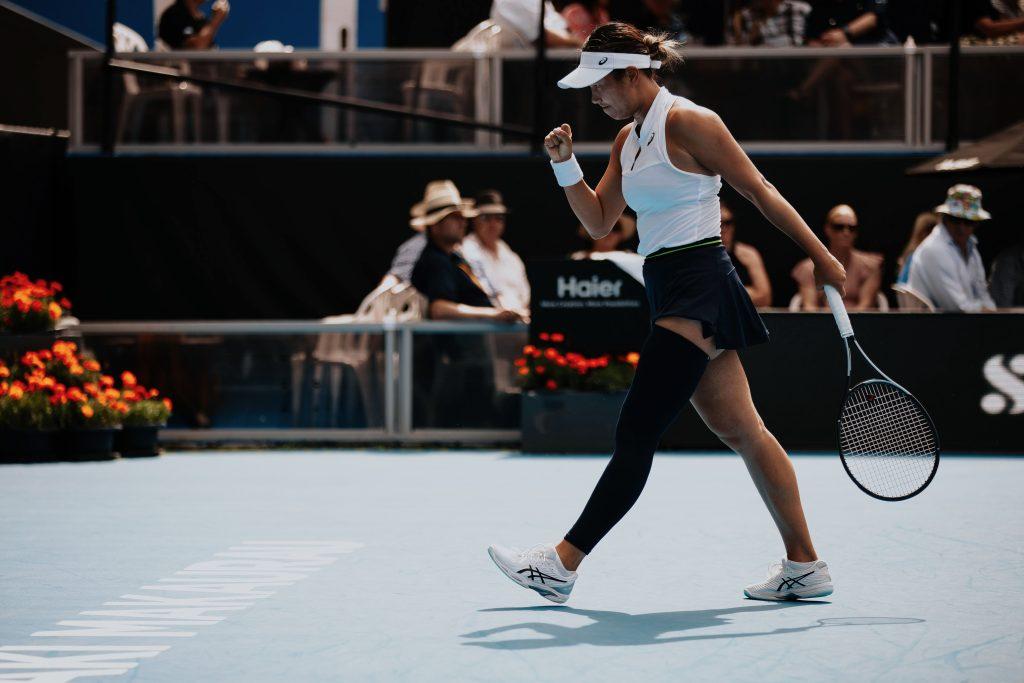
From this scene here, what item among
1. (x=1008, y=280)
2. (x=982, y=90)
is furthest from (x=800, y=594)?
(x=982, y=90)

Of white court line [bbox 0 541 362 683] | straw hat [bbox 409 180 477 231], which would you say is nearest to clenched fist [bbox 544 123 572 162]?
white court line [bbox 0 541 362 683]

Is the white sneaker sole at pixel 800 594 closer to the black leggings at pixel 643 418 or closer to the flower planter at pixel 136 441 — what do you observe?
the black leggings at pixel 643 418

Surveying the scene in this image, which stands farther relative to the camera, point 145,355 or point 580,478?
point 145,355

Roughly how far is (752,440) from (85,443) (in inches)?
259

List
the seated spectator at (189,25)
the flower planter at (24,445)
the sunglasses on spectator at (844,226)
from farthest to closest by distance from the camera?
the seated spectator at (189,25)
the sunglasses on spectator at (844,226)
the flower planter at (24,445)

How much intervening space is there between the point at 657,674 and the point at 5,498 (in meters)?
5.27

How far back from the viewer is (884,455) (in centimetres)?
590

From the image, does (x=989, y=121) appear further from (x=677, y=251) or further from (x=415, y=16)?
(x=677, y=251)

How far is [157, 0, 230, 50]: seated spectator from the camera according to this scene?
13.4m

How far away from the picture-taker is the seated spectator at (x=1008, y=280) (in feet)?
39.4

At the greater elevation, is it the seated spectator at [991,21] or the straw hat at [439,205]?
the seated spectator at [991,21]

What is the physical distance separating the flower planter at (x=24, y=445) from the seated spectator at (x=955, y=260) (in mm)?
6369

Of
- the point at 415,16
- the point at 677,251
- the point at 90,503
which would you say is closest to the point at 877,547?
the point at 677,251

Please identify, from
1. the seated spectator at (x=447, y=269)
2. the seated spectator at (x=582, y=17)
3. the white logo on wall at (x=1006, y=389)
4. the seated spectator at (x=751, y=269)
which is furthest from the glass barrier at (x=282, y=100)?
the white logo on wall at (x=1006, y=389)
